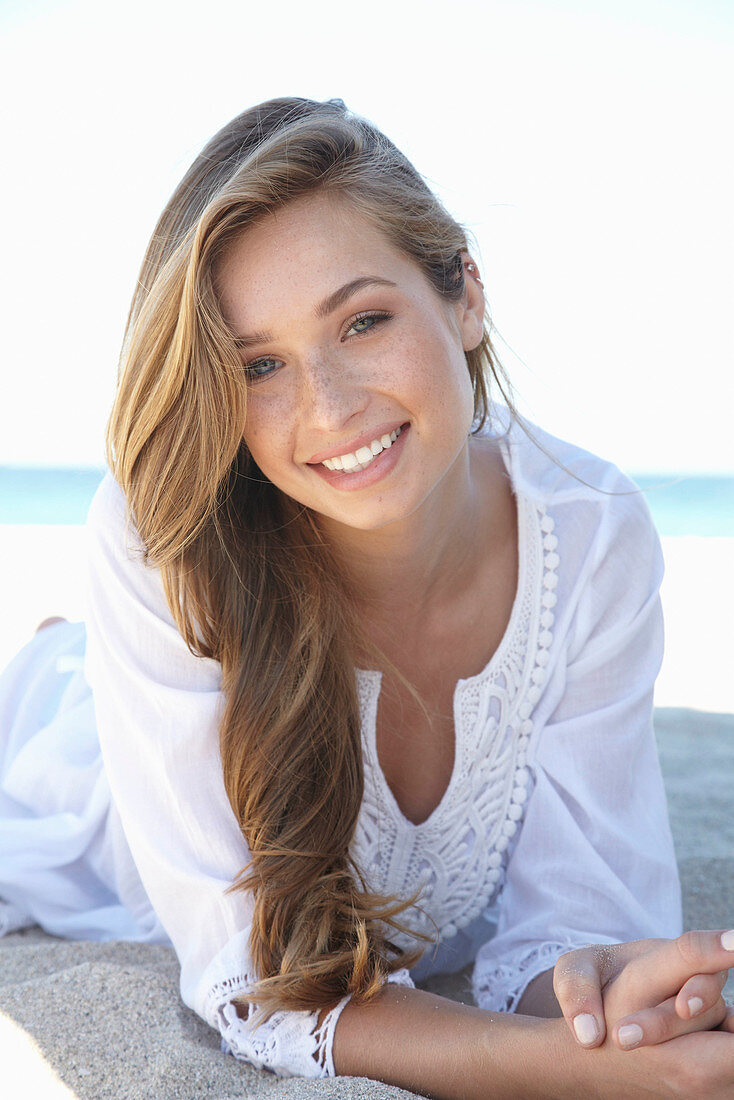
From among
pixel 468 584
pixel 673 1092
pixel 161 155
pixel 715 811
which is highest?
pixel 161 155

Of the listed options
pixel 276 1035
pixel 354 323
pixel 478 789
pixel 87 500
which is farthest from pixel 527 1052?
pixel 87 500

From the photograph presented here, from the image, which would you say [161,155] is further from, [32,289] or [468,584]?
[468,584]

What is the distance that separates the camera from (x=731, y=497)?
17.3 metres

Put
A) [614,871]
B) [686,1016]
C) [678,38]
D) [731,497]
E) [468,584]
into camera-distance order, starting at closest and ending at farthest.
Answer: [686,1016] < [614,871] < [468,584] < [731,497] < [678,38]

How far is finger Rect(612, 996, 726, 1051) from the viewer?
120cm

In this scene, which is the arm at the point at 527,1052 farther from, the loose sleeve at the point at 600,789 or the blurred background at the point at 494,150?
the blurred background at the point at 494,150

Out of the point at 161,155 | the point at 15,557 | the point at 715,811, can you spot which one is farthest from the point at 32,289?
the point at 715,811

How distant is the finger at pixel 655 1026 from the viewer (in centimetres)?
120

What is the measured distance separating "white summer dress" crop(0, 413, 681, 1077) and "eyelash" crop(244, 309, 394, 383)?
1.21ft

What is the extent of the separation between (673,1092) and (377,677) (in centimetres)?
89

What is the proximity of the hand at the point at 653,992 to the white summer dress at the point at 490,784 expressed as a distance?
38cm

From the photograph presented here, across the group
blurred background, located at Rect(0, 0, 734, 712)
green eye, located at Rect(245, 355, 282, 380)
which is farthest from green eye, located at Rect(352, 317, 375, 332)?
blurred background, located at Rect(0, 0, 734, 712)

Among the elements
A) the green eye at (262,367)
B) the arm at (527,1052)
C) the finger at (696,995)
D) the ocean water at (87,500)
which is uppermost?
the green eye at (262,367)

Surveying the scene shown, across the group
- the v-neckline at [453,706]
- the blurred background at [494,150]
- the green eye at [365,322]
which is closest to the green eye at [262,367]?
the green eye at [365,322]
